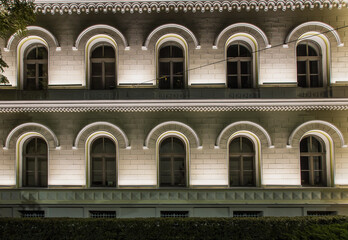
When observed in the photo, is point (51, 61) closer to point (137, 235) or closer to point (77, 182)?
point (77, 182)

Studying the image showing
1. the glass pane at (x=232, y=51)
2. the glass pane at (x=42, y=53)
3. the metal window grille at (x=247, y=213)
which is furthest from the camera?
the glass pane at (x=42, y=53)

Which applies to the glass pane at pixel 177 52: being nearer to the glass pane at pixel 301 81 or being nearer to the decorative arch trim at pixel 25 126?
the glass pane at pixel 301 81

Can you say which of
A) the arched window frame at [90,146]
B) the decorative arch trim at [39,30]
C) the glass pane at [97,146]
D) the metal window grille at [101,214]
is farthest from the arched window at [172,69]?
the metal window grille at [101,214]

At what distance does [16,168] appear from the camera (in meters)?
11.8

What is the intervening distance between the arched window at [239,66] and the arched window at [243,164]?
2703 mm

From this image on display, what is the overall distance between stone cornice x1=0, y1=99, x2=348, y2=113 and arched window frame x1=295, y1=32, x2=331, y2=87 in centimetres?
130

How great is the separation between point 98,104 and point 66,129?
193 centimetres

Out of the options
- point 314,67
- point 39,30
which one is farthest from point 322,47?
point 39,30

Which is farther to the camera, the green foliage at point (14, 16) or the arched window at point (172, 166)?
the arched window at point (172, 166)

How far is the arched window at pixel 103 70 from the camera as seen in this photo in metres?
12.3

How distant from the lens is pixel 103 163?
39.4 ft

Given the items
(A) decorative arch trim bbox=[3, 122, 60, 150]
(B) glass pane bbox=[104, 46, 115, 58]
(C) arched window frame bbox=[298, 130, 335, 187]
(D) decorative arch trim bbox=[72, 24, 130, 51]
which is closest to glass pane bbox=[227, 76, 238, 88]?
(C) arched window frame bbox=[298, 130, 335, 187]

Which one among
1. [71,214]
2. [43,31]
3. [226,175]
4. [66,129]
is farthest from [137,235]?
[43,31]

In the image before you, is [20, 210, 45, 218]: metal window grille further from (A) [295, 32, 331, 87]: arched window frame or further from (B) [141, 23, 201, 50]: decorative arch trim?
(A) [295, 32, 331, 87]: arched window frame
